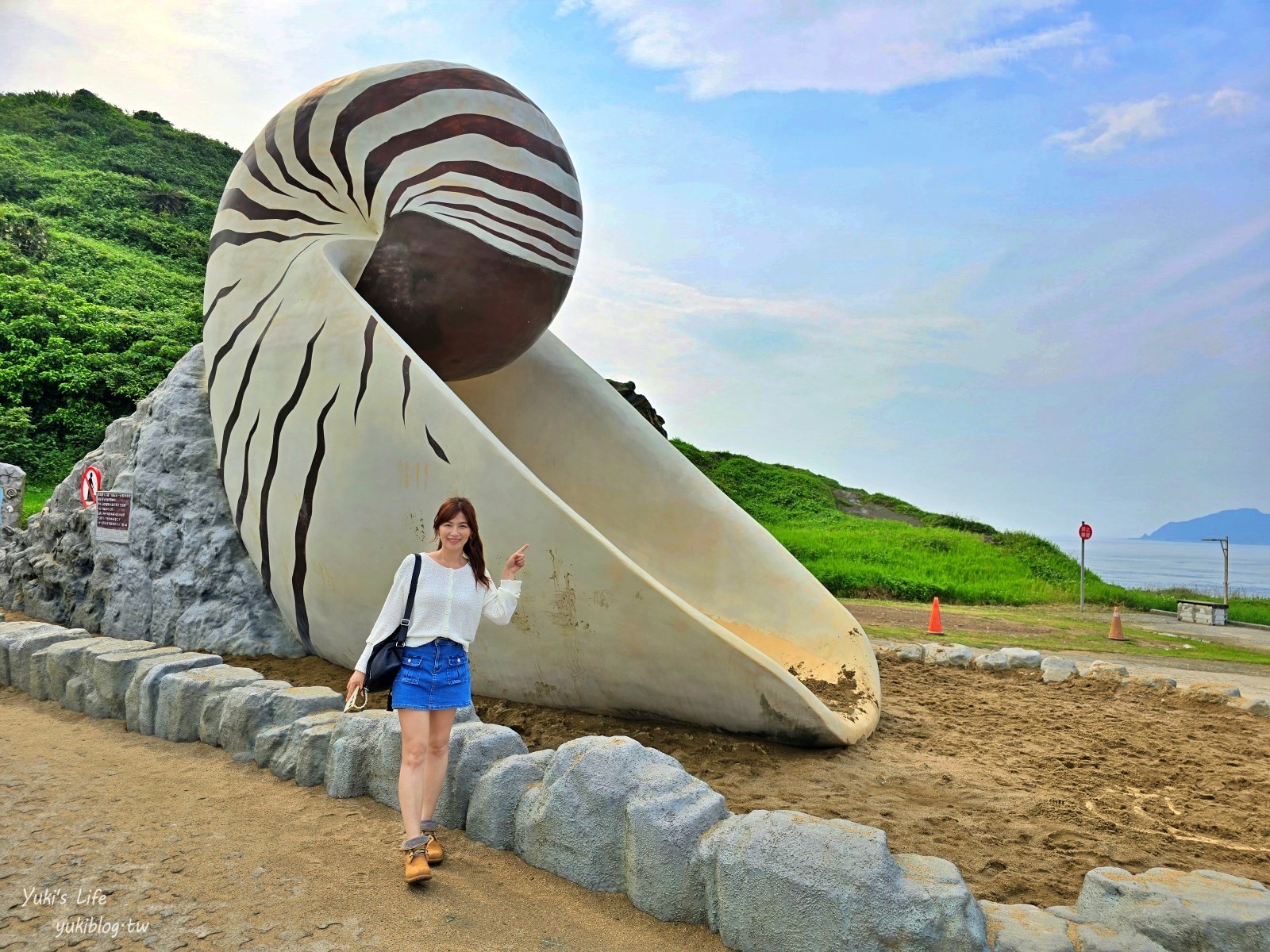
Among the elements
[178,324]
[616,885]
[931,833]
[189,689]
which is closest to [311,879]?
[616,885]

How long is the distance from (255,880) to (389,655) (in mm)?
787

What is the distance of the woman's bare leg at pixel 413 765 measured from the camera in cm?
261

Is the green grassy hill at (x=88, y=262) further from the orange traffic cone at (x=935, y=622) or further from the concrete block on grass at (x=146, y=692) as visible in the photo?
the orange traffic cone at (x=935, y=622)

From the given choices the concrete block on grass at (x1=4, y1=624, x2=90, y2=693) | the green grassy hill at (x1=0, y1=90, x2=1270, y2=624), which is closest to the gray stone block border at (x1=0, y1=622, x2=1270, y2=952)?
the concrete block on grass at (x1=4, y1=624, x2=90, y2=693)

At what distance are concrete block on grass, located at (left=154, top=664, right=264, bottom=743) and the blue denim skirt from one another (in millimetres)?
1782

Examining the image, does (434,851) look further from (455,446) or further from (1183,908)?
(1183,908)

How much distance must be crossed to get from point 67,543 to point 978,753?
6.72 metres

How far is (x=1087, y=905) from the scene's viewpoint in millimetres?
2355

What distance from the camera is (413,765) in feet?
8.73

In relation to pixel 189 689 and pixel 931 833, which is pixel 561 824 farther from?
pixel 189 689

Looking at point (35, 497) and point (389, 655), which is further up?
point (35, 497)

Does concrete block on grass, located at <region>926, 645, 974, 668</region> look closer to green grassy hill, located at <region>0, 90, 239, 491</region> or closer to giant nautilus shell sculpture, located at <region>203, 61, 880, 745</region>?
giant nautilus shell sculpture, located at <region>203, 61, 880, 745</region>

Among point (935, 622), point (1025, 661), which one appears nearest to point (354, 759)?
point (1025, 661)

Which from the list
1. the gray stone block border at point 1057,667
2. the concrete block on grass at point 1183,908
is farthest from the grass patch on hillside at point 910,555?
the concrete block on grass at point 1183,908
